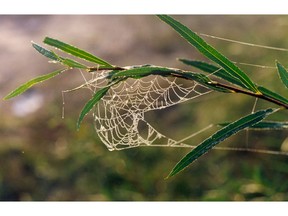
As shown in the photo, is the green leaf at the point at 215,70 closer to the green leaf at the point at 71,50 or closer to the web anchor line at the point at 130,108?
the web anchor line at the point at 130,108

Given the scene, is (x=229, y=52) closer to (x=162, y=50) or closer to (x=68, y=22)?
(x=162, y=50)

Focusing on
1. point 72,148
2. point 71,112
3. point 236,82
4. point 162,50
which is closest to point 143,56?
point 162,50

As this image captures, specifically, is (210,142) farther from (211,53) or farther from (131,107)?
(131,107)

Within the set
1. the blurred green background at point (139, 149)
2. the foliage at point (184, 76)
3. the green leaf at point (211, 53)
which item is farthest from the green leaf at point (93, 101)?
the blurred green background at point (139, 149)

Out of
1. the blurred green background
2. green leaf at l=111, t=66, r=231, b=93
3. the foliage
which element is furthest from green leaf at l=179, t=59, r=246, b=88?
the blurred green background

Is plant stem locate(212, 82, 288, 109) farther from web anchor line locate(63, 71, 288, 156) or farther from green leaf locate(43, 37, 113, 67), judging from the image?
green leaf locate(43, 37, 113, 67)

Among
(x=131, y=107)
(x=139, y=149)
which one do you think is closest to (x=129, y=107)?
(x=139, y=149)
